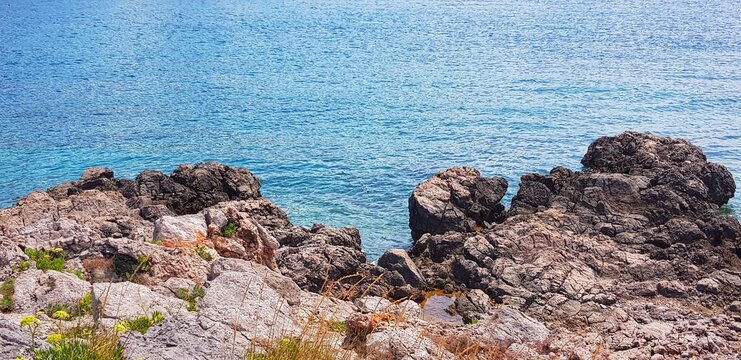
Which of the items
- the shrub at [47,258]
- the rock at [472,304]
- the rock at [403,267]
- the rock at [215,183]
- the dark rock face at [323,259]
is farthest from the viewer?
the rock at [215,183]

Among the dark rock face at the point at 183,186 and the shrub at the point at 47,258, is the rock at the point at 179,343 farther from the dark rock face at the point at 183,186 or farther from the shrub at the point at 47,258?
the dark rock face at the point at 183,186

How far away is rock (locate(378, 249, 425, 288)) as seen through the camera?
76.8 ft

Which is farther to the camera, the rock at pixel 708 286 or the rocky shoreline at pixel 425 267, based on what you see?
the rock at pixel 708 286

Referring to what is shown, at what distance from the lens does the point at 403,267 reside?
23.7 meters

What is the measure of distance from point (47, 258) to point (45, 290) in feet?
8.02

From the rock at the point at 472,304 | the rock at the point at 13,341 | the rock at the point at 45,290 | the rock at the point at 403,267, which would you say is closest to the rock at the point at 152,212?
the rock at the point at 403,267

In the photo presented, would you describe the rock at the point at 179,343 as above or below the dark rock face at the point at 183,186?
above

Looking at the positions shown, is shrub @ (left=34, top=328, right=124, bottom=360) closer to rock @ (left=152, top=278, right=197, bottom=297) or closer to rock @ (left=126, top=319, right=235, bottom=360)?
rock @ (left=126, top=319, right=235, bottom=360)

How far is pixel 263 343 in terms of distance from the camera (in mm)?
10414

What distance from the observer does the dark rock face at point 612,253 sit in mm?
20328

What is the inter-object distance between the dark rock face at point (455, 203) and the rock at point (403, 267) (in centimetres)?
417

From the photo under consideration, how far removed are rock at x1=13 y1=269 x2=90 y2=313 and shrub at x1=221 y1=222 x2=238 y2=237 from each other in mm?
5295

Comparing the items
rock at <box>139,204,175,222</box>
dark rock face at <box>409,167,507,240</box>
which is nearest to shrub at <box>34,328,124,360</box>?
rock at <box>139,204,175,222</box>

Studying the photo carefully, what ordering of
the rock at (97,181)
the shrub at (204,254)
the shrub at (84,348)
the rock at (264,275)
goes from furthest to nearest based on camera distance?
the rock at (97,181)
the shrub at (204,254)
the rock at (264,275)
the shrub at (84,348)
